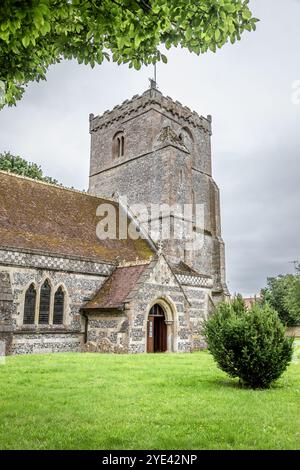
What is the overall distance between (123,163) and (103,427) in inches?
1065

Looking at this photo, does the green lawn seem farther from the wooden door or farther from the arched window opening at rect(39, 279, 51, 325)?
the wooden door

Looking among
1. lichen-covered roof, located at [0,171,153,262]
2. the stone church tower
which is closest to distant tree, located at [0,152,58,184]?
the stone church tower

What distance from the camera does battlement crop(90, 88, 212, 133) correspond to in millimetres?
30469

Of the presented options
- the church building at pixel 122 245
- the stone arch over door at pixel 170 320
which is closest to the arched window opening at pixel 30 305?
the church building at pixel 122 245

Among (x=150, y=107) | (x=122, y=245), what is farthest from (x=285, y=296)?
(x=122, y=245)

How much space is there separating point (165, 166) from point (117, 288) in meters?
12.1

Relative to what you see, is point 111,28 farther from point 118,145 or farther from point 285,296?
point 285,296

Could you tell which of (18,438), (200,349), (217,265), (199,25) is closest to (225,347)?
(18,438)

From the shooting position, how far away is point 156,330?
1950 cm

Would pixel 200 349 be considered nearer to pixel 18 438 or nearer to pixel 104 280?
pixel 104 280

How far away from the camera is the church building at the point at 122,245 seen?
56.7ft

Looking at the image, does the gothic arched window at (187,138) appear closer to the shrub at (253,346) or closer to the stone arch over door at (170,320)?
the stone arch over door at (170,320)

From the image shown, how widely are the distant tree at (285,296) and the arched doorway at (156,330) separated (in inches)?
777

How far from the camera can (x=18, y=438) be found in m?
Result: 4.98
